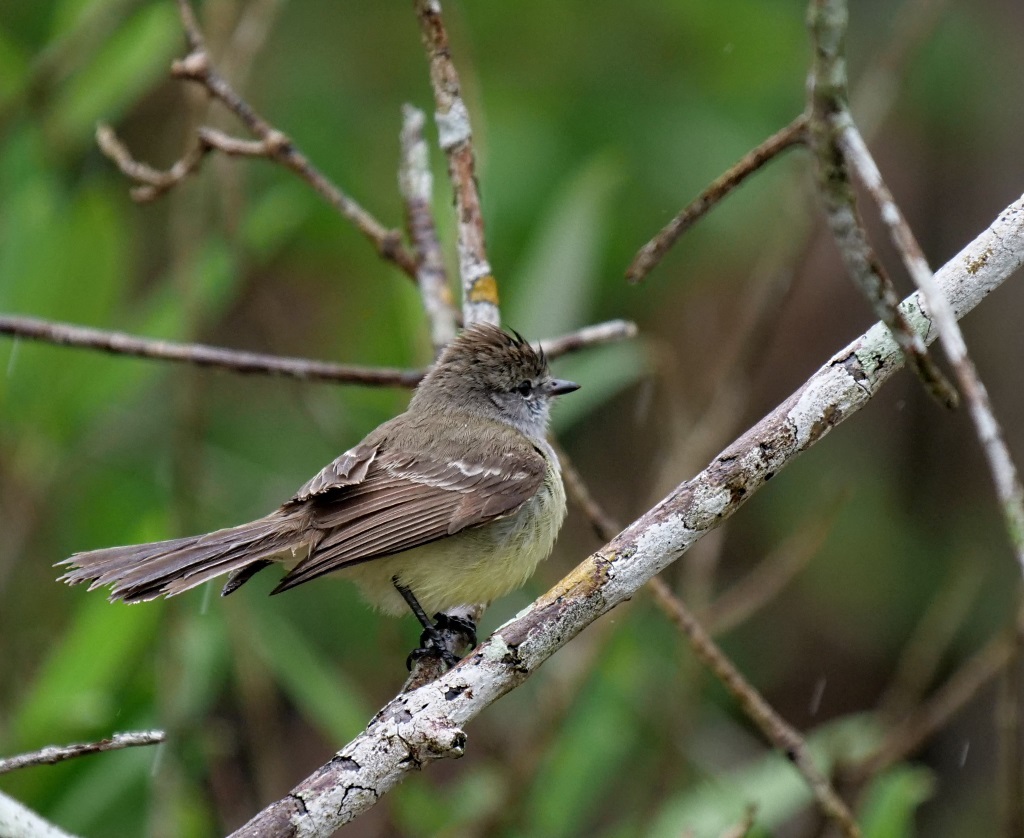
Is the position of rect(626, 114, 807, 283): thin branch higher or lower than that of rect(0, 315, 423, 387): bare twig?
lower

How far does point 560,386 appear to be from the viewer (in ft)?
17.3

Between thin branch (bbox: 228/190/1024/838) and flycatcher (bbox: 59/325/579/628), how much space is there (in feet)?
3.84

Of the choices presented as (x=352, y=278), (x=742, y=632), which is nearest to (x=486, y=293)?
(x=352, y=278)

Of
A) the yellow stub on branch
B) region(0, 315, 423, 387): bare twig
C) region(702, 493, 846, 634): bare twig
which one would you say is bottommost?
region(702, 493, 846, 634): bare twig

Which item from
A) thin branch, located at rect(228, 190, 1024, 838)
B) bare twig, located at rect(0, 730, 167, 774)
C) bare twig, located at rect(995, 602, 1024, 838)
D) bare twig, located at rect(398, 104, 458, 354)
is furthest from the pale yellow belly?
bare twig, located at rect(0, 730, 167, 774)

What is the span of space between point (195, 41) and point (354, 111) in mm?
3240

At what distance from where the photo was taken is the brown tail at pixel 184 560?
12.5ft

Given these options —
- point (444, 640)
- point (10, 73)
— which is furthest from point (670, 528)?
point (10, 73)

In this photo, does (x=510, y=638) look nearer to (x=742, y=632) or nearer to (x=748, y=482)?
(x=748, y=482)

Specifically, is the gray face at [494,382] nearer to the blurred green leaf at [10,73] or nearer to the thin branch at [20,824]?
the blurred green leaf at [10,73]

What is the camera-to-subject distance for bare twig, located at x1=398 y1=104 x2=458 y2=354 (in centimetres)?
477

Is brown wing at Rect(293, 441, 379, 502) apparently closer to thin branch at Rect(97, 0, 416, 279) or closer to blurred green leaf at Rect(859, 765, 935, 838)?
thin branch at Rect(97, 0, 416, 279)

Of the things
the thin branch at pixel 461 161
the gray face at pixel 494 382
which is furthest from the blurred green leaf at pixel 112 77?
the gray face at pixel 494 382

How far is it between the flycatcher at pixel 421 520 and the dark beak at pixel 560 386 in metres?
0.12
